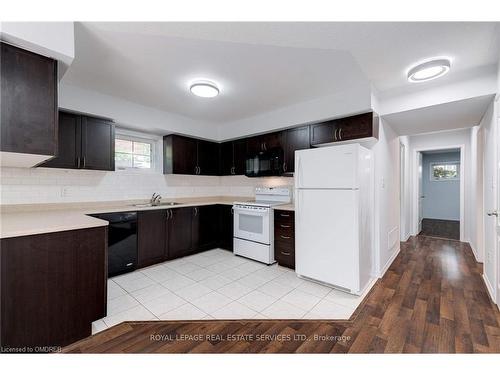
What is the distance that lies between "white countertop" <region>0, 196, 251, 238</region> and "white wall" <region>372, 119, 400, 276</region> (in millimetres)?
2359

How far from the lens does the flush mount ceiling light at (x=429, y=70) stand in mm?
2053

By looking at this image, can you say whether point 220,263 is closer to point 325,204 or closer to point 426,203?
point 325,204

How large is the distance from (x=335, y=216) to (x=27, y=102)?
284 centimetres

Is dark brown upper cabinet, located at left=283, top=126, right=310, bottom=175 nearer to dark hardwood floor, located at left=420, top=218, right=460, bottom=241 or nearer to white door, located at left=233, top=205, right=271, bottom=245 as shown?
white door, located at left=233, top=205, right=271, bottom=245

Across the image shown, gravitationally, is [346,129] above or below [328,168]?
above

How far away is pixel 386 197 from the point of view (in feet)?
10.6

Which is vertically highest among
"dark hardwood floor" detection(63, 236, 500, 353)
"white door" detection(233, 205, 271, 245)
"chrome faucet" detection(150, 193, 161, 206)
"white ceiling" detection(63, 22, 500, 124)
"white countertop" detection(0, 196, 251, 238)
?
"white ceiling" detection(63, 22, 500, 124)

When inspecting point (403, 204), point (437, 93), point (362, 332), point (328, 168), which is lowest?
point (362, 332)

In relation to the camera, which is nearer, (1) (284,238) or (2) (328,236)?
(2) (328,236)

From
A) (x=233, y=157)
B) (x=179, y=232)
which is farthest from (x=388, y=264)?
(x=179, y=232)

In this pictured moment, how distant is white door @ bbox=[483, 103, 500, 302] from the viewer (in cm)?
220

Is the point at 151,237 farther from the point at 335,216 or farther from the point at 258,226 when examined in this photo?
the point at 335,216

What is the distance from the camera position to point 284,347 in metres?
1.61

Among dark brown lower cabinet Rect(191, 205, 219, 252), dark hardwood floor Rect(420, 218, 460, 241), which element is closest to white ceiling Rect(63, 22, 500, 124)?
dark brown lower cabinet Rect(191, 205, 219, 252)
